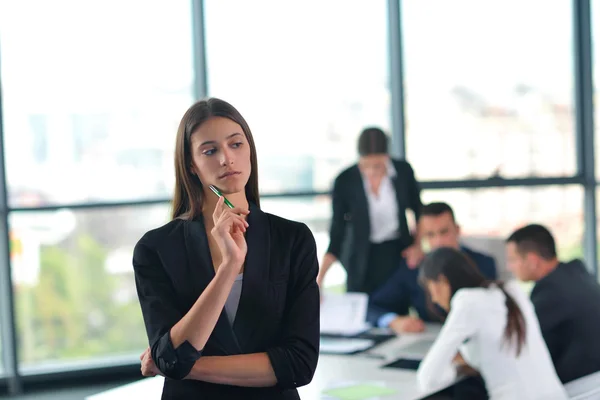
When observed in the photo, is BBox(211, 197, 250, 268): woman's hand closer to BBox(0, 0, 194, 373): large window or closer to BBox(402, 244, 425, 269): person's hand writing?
BBox(402, 244, 425, 269): person's hand writing

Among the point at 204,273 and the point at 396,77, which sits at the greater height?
the point at 396,77

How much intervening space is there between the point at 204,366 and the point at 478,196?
4403mm

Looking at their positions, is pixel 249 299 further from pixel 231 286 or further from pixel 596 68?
pixel 596 68

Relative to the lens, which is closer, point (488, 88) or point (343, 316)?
point (343, 316)

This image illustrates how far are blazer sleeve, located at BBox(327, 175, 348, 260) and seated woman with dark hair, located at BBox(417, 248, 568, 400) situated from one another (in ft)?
5.05

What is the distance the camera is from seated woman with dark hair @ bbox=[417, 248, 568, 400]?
266 centimetres

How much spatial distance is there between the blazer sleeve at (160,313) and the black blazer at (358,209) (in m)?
2.92

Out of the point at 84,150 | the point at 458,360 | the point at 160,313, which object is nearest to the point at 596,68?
the point at 458,360

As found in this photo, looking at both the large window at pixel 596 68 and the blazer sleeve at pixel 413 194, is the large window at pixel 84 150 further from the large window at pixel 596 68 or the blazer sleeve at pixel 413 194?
the large window at pixel 596 68

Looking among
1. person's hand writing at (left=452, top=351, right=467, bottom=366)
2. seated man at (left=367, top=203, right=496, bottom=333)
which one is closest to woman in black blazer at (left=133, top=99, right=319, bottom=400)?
person's hand writing at (left=452, top=351, right=467, bottom=366)

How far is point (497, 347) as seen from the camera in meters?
2.71

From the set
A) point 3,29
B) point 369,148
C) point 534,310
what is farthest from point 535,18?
point 3,29

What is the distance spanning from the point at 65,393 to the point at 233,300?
3.90m

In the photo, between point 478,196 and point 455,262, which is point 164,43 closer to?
point 478,196
